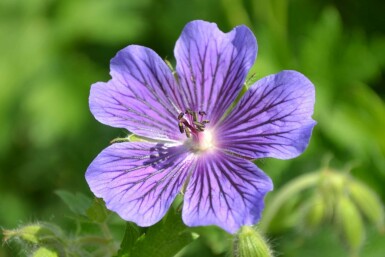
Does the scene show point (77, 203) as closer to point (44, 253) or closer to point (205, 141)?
point (44, 253)

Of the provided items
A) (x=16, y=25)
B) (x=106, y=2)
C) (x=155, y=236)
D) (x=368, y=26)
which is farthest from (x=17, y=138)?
(x=155, y=236)

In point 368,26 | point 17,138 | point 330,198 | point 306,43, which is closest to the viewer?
point 330,198

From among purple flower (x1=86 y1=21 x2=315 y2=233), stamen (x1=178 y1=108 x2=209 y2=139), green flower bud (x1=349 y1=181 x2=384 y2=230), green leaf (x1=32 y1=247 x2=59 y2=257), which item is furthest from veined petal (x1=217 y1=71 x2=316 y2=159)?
green flower bud (x1=349 y1=181 x2=384 y2=230)

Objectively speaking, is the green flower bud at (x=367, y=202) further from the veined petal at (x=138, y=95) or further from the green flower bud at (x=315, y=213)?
the veined petal at (x=138, y=95)

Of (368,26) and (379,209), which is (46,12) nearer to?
(368,26)

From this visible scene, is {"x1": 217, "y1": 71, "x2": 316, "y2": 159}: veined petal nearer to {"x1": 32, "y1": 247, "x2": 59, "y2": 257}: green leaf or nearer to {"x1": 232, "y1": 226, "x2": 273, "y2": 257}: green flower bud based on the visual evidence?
{"x1": 232, "y1": 226, "x2": 273, "y2": 257}: green flower bud

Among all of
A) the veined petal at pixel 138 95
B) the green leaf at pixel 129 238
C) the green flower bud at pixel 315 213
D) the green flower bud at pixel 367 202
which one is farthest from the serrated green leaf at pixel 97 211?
the green flower bud at pixel 367 202

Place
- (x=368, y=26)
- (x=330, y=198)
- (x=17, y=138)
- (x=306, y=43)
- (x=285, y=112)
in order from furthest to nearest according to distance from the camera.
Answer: (x=17, y=138) → (x=368, y=26) → (x=306, y=43) → (x=330, y=198) → (x=285, y=112)
